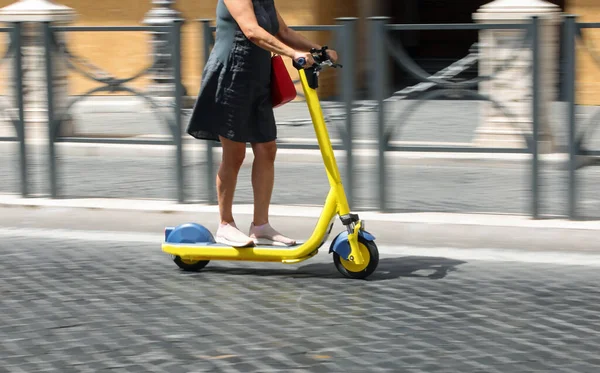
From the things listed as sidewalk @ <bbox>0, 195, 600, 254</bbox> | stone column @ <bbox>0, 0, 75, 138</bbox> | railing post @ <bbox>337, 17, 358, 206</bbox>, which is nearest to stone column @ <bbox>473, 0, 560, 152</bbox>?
sidewalk @ <bbox>0, 195, 600, 254</bbox>

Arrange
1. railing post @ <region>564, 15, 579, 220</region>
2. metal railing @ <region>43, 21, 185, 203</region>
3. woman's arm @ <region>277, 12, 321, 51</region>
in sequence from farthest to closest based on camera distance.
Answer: metal railing @ <region>43, 21, 185, 203</region> → railing post @ <region>564, 15, 579, 220</region> → woman's arm @ <region>277, 12, 321, 51</region>

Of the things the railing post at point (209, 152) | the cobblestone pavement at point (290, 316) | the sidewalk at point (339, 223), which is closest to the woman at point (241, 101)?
the cobblestone pavement at point (290, 316)

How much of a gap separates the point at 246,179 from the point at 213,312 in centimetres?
352

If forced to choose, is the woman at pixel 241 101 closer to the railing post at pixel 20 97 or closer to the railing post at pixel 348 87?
the railing post at pixel 348 87

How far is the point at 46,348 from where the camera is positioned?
4.93m

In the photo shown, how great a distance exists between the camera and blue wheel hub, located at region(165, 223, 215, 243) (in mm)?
6391

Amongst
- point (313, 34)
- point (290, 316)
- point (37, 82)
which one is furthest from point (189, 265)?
point (37, 82)

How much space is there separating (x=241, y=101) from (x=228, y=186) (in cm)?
50

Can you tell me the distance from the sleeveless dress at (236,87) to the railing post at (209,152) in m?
1.66

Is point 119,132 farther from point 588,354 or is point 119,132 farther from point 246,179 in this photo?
point 588,354

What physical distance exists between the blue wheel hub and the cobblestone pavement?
181 mm

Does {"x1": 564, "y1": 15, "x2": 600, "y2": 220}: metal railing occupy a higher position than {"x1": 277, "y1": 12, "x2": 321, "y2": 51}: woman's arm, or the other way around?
{"x1": 277, "y1": 12, "x2": 321, "y2": 51}: woman's arm

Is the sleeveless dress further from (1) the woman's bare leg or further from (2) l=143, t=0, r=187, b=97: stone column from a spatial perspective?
(2) l=143, t=0, r=187, b=97: stone column

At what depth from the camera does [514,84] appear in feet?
25.0
